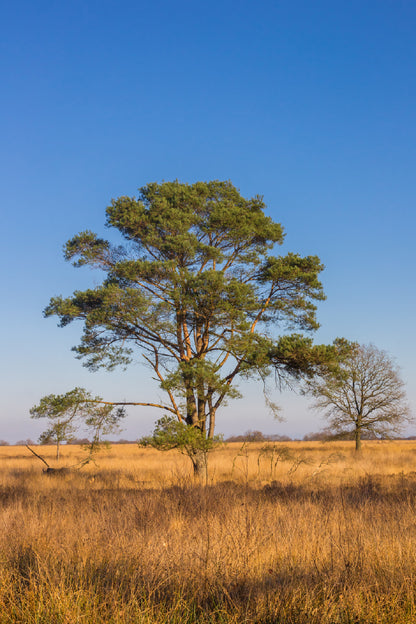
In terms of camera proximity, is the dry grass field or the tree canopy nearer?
the dry grass field

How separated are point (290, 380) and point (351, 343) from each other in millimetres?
2324

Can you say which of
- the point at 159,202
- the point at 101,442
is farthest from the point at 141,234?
the point at 101,442

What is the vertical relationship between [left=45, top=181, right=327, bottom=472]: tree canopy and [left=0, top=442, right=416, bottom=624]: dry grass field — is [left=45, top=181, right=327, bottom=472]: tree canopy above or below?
above

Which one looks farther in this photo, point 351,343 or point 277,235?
point 277,235

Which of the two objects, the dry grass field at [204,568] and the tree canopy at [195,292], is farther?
the tree canopy at [195,292]

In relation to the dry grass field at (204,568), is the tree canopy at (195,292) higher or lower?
higher

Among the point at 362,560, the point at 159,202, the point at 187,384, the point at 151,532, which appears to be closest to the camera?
the point at 362,560

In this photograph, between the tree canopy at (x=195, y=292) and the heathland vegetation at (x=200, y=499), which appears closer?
the heathland vegetation at (x=200, y=499)

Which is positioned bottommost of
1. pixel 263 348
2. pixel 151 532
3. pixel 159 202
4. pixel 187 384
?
pixel 151 532

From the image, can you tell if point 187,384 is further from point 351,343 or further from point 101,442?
point 351,343

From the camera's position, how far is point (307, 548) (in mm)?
5000

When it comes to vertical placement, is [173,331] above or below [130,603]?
above

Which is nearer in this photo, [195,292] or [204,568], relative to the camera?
[204,568]

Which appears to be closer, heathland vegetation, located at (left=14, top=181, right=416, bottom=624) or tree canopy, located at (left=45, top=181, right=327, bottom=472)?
heathland vegetation, located at (left=14, top=181, right=416, bottom=624)
